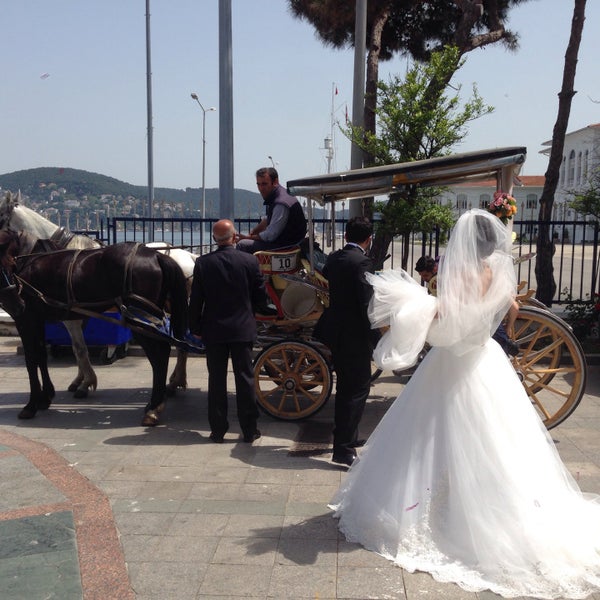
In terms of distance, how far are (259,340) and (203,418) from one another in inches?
37.3

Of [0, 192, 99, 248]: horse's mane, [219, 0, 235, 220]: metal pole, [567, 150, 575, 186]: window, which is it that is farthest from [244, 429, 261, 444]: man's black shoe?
[567, 150, 575, 186]: window

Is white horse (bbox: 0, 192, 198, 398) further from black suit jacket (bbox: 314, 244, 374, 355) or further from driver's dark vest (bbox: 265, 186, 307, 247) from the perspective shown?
black suit jacket (bbox: 314, 244, 374, 355)

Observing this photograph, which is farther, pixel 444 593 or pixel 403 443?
pixel 403 443

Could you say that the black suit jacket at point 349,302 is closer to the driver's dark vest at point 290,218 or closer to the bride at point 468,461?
the bride at point 468,461

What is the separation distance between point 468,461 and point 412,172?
9.62 ft

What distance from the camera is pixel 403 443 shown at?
3.89m

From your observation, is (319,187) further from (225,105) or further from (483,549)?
(225,105)

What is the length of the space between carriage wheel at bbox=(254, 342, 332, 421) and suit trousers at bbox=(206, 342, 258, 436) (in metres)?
0.46

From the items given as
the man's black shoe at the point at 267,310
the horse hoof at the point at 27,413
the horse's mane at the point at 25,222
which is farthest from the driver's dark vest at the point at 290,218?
the horse hoof at the point at 27,413

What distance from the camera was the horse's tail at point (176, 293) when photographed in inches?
257

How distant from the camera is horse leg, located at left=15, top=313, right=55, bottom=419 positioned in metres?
6.62

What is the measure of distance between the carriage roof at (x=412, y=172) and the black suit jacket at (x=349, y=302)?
113cm

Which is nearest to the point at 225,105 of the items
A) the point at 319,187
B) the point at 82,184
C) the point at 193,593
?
the point at 319,187

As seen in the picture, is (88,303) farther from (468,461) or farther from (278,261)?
(468,461)
